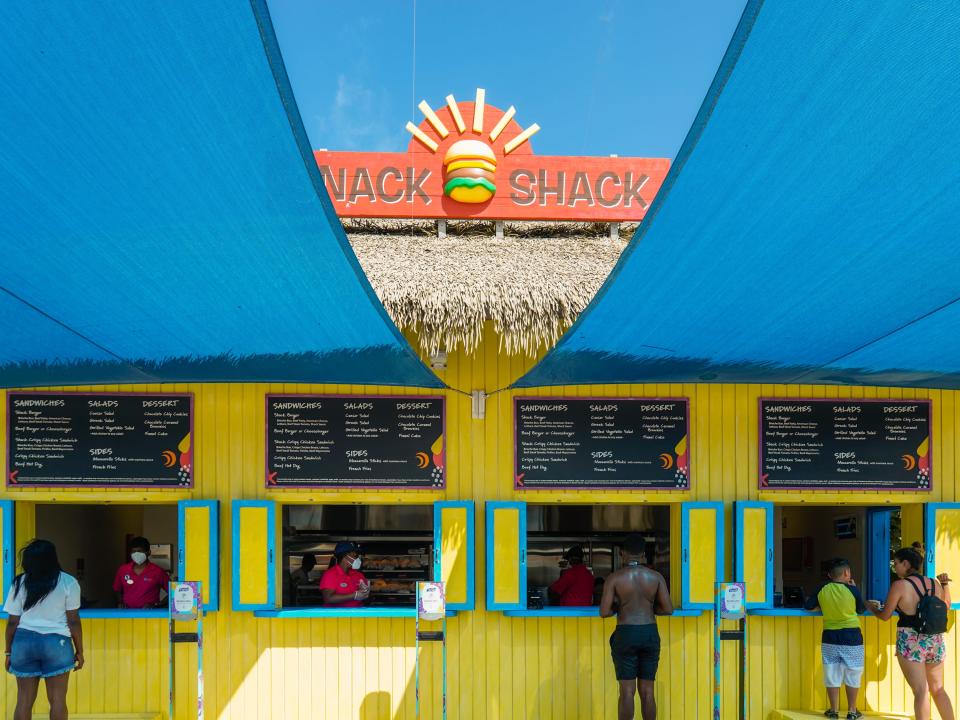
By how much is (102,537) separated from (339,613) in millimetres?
3849

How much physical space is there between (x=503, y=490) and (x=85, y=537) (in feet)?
15.0

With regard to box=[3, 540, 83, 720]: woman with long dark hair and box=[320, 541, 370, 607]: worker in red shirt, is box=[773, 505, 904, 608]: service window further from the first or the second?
box=[3, 540, 83, 720]: woman with long dark hair

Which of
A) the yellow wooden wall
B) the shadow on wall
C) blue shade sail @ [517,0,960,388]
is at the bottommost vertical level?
the shadow on wall

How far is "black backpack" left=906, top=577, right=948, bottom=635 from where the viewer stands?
4.88m

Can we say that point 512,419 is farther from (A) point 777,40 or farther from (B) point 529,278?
(A) point 777,40

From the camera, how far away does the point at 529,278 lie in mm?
4883

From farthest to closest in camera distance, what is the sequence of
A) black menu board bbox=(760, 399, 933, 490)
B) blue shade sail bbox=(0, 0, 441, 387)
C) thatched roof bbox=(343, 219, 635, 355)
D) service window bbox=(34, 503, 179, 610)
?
service window bbox=(34, 503, 179, 610) < black menu board bbox=(760, 399, 933, 490) < thatched roof bbox=(343, 219, 635, 355) < blue shade sail bbox=(0, 0, 441, 387)

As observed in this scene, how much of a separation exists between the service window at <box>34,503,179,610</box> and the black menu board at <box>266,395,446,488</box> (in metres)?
2.32

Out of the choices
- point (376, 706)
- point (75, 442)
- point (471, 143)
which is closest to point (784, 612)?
point (376, 706)

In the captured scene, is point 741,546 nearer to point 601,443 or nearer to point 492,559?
point 601,443

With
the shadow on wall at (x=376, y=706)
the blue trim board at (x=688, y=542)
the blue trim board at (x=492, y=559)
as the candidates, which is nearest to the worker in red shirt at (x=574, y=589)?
the blue trim board at (x=492, y=559)

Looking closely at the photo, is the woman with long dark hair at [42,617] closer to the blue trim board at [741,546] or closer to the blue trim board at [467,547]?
the blue trim board at [467,547]

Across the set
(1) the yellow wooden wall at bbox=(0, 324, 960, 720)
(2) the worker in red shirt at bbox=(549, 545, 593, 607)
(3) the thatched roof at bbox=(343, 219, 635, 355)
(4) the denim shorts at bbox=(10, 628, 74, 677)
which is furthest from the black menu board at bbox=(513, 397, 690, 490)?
(4) the denim shorts at bbox=(10, 628, 74, 677)

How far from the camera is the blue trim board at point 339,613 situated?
17.2 ft
